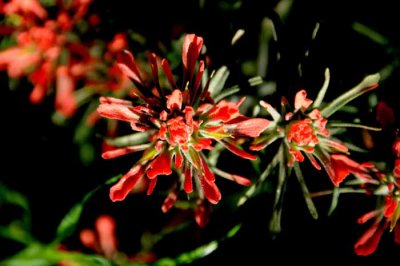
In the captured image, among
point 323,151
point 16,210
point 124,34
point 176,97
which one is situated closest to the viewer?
point 176,97

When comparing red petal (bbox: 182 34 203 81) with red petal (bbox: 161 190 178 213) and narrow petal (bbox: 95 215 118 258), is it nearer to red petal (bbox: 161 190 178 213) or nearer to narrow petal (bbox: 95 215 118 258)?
red petal (bbox: 161 190 178 213)

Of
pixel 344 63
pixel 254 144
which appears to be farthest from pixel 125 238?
pixel 344 63

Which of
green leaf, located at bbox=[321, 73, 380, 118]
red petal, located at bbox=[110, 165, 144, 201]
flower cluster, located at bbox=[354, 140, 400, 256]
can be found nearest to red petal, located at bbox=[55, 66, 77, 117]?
red petal, located at bbox=[110, 165, 144, 201]

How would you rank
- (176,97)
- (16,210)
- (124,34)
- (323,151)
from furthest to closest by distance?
(16,210), (124,34), (323,151), (176,97)

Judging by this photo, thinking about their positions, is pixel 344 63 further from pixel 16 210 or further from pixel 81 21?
pixel 16 210

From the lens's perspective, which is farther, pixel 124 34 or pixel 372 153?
pixel 124 34

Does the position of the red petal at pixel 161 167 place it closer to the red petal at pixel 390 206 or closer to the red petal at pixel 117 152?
the red petal at pixel 117 152

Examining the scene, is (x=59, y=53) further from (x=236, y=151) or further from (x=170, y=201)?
(x=236, y=151)
